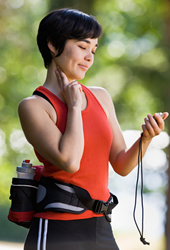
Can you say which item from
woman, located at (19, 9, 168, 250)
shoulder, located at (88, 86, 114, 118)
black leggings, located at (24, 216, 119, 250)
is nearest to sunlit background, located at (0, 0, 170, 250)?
shoulder, located at (88, 86, 114, 118)

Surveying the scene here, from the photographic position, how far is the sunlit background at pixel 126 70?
373 centimetres

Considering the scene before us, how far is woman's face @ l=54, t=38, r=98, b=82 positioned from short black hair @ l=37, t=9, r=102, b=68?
17 millimetres

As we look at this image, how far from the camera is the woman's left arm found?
3.41 ft

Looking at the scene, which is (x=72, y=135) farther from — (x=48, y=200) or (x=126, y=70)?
(x=126, y=70)

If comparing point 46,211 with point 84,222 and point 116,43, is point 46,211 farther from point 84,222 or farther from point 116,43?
point 116,43

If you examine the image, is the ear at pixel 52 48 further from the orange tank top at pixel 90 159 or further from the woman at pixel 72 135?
the orange tank top at pixel 90 159

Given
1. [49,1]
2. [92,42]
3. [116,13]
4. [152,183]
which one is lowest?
[152,183]

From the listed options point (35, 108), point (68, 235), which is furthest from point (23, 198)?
point (35, 108)

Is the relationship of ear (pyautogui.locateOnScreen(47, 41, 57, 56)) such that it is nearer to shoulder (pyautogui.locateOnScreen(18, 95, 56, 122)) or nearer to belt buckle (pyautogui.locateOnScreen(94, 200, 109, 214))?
shoulder (pyautogui.locateOnScreen(18, 95, 56, 122))

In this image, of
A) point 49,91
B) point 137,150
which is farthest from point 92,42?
point 137,150

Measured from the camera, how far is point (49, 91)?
3.75ft

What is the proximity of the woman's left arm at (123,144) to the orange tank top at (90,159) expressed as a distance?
74 mm

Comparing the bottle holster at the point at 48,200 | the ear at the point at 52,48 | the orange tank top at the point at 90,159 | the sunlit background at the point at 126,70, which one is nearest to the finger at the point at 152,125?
the orange tank top at the point at 90,159

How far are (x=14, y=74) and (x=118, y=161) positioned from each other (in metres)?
3.53
